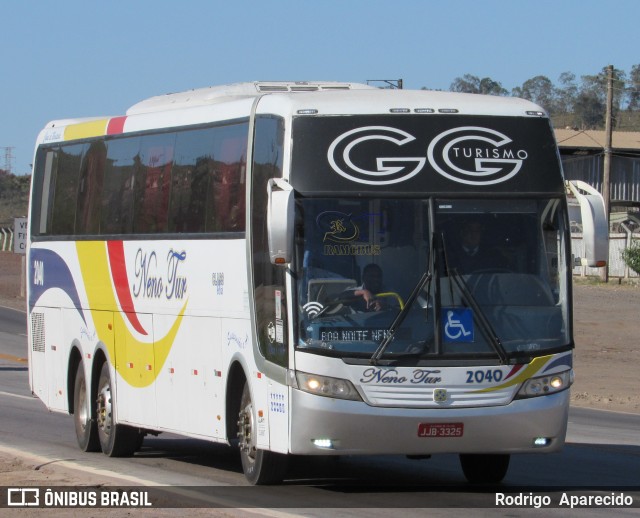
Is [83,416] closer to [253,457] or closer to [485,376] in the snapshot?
[253,457]

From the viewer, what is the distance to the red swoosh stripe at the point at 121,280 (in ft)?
49.8

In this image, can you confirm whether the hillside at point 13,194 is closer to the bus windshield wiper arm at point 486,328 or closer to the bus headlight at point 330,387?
the bus headlight at point 330,387

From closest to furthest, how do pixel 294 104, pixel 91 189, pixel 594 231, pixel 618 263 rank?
pixel 594 231, pixel 294 104, pixel 91 189, pixel 618 263

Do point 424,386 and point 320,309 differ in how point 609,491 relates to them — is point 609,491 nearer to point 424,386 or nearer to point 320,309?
point 424,386

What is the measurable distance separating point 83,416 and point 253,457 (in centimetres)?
497

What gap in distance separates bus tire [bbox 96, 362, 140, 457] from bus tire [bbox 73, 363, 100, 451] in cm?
8

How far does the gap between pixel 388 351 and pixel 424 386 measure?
413mm

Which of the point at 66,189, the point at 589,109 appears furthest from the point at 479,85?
the point at 66,189

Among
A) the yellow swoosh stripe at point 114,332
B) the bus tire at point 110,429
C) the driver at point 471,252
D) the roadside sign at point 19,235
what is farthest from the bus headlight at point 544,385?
the roadside sign at point 19,235

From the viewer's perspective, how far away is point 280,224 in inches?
429

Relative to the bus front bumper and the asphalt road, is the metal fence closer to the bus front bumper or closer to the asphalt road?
the asphalt road

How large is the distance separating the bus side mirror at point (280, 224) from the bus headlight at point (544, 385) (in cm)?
227

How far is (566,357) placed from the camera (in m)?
11.5

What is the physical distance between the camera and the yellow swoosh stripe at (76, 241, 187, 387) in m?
14.6
